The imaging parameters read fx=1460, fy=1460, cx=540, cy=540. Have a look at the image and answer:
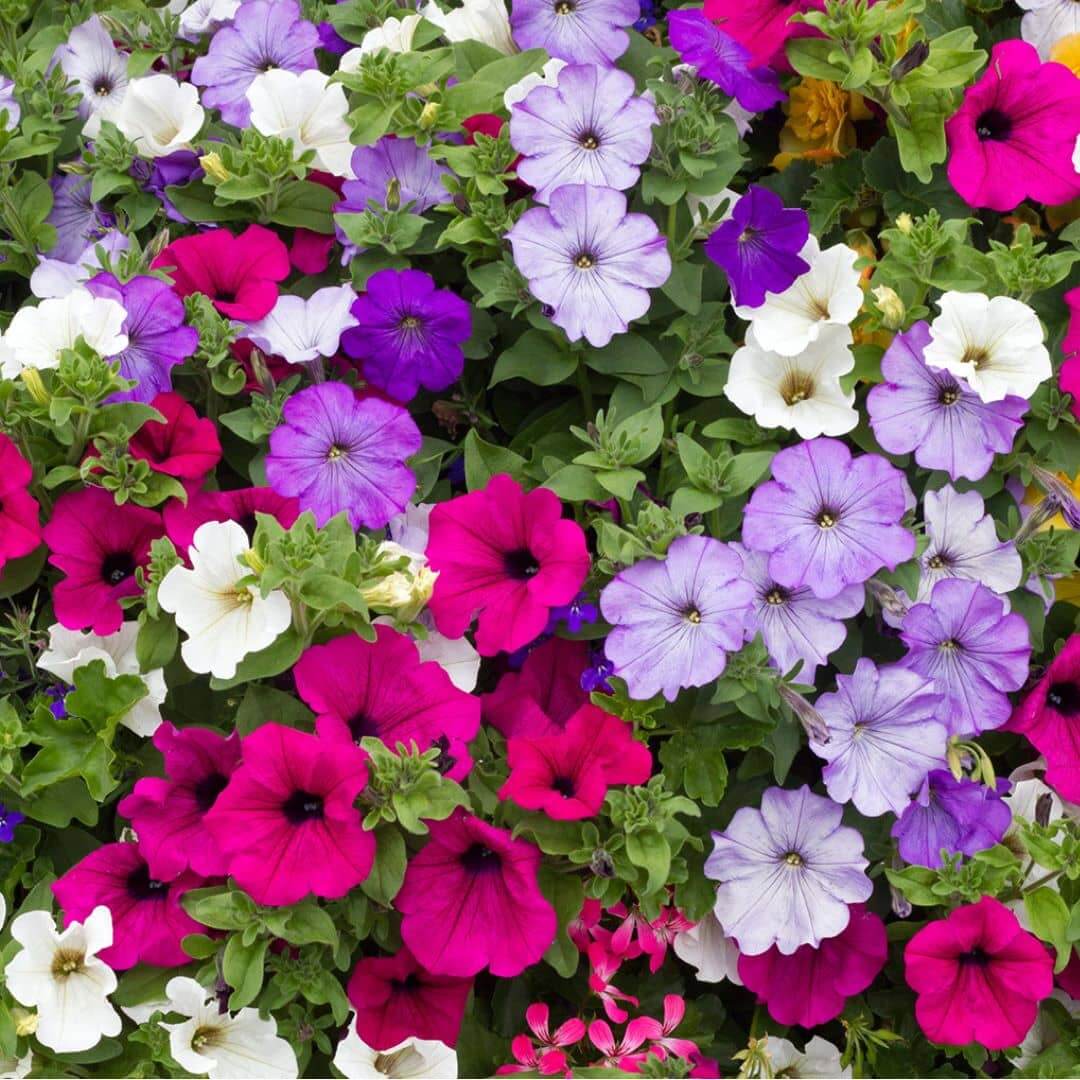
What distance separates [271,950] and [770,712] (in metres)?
0.53

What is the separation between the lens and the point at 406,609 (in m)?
1.42

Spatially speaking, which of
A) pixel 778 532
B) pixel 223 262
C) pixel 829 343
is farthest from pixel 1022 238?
pixel 223 262

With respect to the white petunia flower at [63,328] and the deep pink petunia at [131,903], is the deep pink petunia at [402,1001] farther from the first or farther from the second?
the white petunia flower at [63,328]

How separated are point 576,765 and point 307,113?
2.78 ft

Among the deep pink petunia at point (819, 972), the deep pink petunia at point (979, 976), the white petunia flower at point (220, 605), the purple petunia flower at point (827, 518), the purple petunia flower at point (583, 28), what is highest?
the purple petunia flower at point (583, 28)

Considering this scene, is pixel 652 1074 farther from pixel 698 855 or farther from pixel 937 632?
pixel 937 632

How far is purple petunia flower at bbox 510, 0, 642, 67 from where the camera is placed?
171 cm

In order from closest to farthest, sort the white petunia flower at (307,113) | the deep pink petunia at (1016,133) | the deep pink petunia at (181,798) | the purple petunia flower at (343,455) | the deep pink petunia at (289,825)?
1. the deep pink petunia at (289,825)
2. the deep pink petunia at (181,798)
3. the purple petunia flower at (343,455)
4. the deep pink petunia at (1016,133)
5. the white petunia flower at (307,113)

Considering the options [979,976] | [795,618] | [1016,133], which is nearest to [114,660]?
[795,618]

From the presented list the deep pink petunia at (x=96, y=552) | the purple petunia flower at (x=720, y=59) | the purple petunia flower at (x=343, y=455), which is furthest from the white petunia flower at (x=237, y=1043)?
the purple petunia flower at (x=720, y=59)

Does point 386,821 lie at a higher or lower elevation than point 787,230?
lower

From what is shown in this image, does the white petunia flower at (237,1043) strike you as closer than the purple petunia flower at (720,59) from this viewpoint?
Yes

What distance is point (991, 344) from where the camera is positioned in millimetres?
1466

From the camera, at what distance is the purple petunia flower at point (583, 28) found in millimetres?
1706
